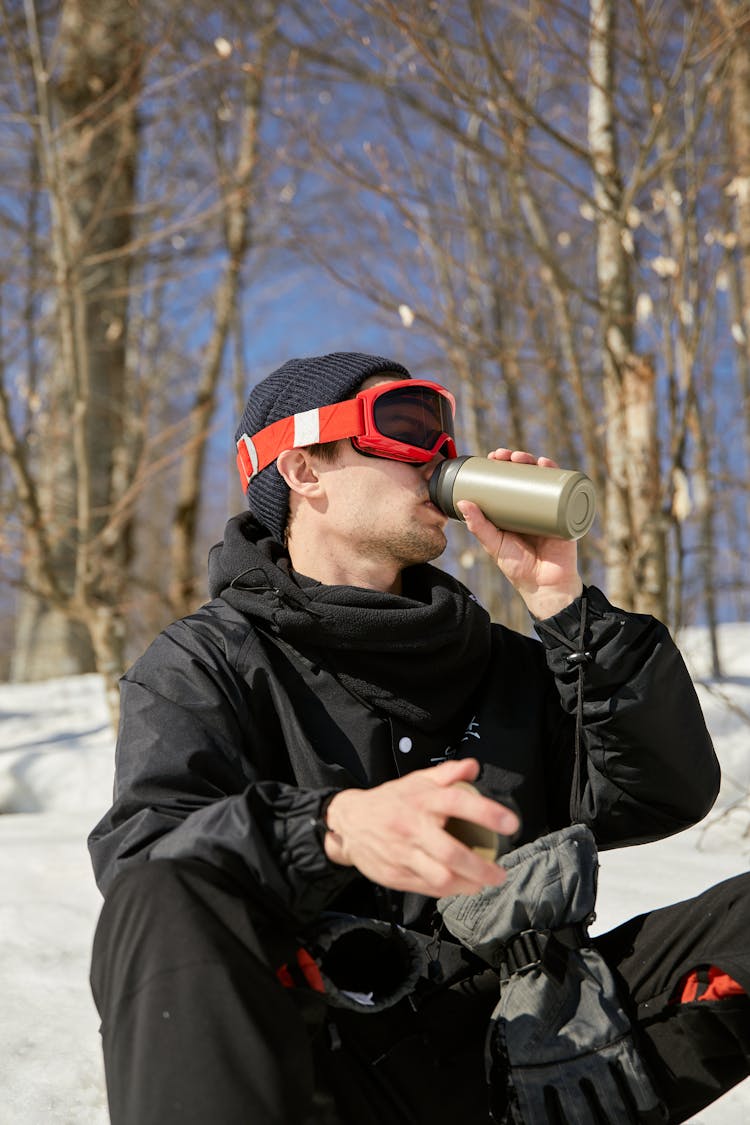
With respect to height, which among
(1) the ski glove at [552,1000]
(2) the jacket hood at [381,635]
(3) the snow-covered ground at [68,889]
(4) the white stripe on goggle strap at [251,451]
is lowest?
(3) the snow-covered ground at [68,889]

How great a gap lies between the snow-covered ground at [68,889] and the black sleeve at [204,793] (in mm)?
753

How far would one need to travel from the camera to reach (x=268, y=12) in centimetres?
649

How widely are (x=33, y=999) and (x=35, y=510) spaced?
9.19 ft

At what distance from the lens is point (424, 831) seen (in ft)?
3.79

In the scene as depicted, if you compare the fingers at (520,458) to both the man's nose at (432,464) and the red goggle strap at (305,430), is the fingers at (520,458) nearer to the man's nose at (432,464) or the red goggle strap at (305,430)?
the man's nose at (432,464)

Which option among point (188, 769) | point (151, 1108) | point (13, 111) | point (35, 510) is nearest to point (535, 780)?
point (188, 769)

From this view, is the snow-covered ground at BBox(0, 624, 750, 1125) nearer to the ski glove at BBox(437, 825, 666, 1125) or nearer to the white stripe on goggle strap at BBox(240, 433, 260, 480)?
the ski glove at BBox(437, 825, 666, 1125)

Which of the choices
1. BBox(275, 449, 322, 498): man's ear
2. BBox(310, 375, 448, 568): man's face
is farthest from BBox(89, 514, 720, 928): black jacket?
BBox(275, 449, 322, 498): man's ear

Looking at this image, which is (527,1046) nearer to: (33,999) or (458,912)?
(458,912)

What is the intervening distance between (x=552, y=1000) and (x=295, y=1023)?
456 millimetres

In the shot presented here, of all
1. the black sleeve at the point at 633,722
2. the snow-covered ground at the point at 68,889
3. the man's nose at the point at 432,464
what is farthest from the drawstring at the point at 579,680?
the snow-covered ground at the point at 68,889

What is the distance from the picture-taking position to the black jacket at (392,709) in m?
1.60

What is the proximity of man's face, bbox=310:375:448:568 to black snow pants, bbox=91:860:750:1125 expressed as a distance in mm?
820

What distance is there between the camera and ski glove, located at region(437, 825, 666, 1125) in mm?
1392
